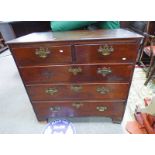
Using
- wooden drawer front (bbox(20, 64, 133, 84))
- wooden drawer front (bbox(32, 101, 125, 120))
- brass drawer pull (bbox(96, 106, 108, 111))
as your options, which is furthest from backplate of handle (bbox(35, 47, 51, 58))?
brass drawer pull (bbox(96, 106, 108, 111))

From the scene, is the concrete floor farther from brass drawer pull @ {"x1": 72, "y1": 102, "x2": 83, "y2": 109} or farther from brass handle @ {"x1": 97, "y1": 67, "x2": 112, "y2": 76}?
brass handle @ {"x1": 97, "y1": 67, "x2": 112, "y2": 76}

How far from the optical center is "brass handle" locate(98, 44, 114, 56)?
1010mm

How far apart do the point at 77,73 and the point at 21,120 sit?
923mm

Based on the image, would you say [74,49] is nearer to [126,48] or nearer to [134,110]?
[126,48]

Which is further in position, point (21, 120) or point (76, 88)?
point (21, 120)

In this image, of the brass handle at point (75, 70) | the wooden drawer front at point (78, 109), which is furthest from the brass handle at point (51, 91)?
the brass handle at point (75, 70)

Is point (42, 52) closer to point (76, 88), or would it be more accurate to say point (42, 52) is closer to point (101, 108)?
point (76, 88)

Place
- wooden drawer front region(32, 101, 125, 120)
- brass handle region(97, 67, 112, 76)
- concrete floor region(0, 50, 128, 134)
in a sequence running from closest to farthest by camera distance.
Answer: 1. brass handle region(97, 67, 112, 76)
2. wooden drawer front region(32, 101, 125, 120)
3. concrete floor region(0, 50, 128, 134)

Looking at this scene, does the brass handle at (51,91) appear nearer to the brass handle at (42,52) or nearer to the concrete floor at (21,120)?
the brass handle at (42,52)

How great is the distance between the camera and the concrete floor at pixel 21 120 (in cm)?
148

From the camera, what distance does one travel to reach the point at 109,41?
99 cm

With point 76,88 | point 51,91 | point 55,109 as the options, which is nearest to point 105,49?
point 76,88

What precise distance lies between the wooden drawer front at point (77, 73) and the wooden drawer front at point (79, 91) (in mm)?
57

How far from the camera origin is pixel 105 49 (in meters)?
1.02
